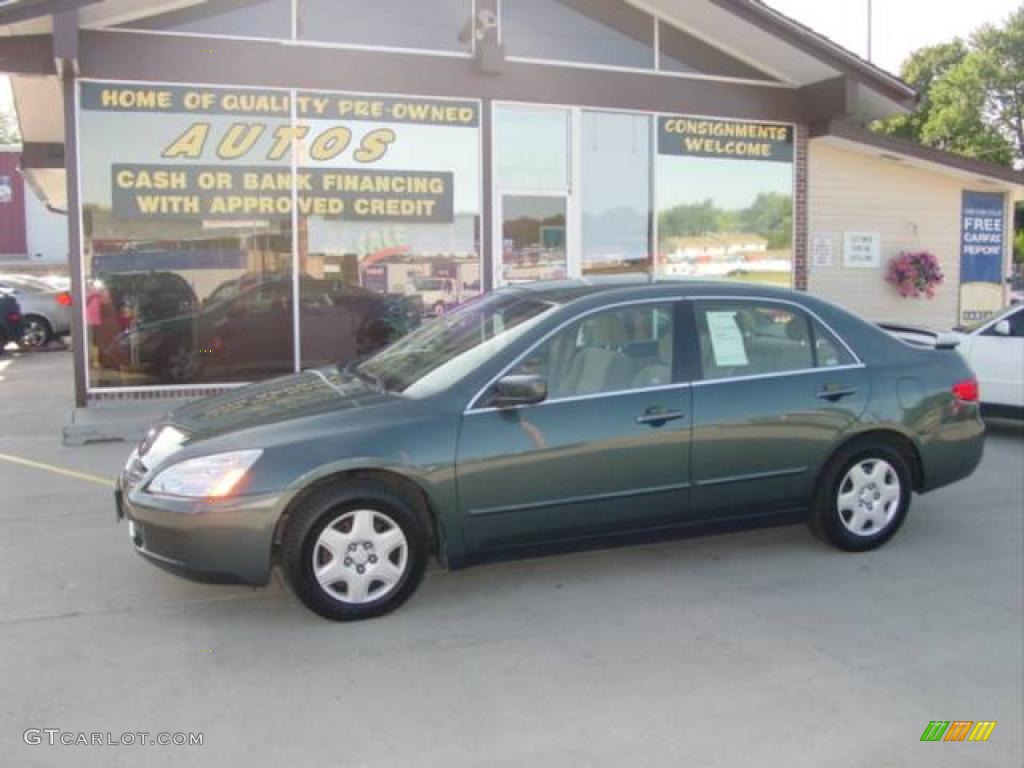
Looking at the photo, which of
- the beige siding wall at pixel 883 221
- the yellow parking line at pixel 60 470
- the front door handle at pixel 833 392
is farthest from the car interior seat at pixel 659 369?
the beige siding wall at pixel 883 221

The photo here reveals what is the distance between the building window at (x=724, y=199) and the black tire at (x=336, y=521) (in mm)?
8176

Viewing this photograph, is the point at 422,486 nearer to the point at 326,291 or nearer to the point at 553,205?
the point at 326,291

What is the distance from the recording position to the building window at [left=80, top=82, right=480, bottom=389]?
9.79 m

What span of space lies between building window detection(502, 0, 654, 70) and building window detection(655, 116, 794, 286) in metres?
0.93

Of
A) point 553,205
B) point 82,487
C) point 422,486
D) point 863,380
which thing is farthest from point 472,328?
point 553,205

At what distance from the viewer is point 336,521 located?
4.46 meters

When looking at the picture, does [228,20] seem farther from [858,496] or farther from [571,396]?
[858,496]

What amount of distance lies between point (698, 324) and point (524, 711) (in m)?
2.40

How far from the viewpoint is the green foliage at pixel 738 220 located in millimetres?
12188

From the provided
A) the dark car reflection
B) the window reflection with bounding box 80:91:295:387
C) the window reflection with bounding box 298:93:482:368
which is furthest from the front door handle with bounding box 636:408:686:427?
the window reflection with bounding box 80:91:295:387

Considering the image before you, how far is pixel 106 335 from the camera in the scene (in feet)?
32.3

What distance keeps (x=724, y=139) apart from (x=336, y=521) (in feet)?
30.2

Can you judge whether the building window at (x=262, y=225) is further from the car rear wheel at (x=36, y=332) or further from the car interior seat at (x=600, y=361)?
the car rear wheel at (x=36, y=332)

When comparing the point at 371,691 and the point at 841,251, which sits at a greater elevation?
the point at 841,251
